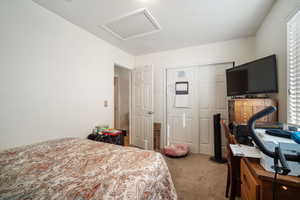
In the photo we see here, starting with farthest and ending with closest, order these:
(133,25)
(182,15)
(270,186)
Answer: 1. (133,25)
2. (182,15)
3. (270,186)

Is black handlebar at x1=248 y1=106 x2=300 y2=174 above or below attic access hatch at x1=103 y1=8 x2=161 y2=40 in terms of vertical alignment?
below

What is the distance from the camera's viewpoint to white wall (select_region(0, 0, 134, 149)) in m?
1.40

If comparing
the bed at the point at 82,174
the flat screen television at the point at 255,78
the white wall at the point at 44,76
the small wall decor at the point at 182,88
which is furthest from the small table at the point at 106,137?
the flat screen television at the point at 255,78

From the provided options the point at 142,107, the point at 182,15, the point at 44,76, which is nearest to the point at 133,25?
the point at 182,15

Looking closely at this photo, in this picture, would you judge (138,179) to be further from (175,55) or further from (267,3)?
(175,55)

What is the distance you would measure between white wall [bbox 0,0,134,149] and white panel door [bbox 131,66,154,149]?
1.13 meters

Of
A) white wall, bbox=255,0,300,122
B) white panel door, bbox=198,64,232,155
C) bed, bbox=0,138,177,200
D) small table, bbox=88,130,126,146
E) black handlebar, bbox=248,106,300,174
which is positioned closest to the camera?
black handlebar, bbox=248,106,300,174

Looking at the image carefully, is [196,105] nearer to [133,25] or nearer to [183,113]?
[183,113]

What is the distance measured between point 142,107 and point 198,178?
2.01 meters

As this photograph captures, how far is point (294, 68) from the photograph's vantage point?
128 cm

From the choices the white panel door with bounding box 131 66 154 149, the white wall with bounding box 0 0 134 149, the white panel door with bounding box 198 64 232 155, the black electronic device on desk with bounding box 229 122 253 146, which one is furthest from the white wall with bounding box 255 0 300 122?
the white wall with bounding box 0 0 134 149

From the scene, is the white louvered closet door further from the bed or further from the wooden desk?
the bed

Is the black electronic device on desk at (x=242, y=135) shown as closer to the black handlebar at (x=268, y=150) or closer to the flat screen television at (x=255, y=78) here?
the black handlebar at (x=268, y=150)

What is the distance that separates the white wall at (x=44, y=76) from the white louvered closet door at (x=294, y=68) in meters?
2.90
